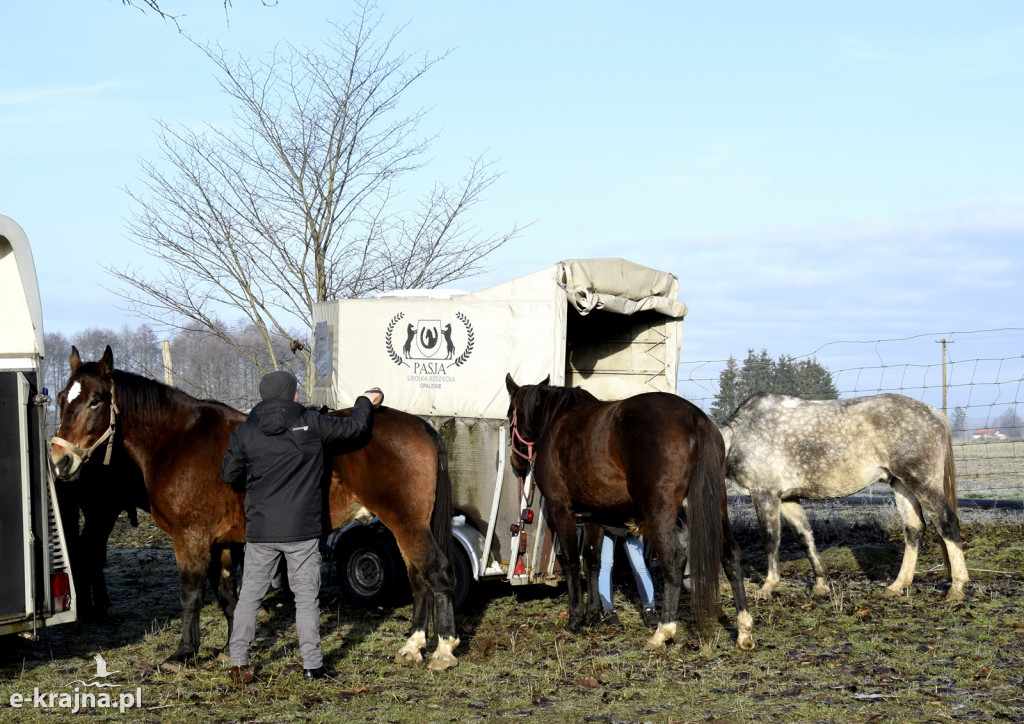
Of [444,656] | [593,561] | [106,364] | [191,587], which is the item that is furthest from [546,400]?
[106,364]

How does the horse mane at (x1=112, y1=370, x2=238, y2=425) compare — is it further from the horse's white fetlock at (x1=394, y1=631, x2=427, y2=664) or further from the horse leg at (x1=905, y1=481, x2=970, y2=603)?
the horse leg at (x1=905, y1=481, x2=970, y2=603)

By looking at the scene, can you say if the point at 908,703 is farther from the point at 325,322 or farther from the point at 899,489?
the point at 325,322

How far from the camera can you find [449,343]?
795cm

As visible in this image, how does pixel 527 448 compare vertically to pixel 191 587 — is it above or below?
above

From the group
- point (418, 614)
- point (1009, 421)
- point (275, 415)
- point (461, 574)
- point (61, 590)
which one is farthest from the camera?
point (1009, 421)

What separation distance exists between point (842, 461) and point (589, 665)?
3.62 m

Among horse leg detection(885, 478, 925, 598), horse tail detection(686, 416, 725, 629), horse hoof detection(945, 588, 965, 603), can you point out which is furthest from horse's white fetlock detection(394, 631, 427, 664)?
horse hoof detection(945, 588, 965, 603)

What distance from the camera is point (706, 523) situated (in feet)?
21.0

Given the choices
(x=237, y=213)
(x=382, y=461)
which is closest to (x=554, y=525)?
(x=382, y=461)

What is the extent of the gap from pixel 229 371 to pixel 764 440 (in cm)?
1571

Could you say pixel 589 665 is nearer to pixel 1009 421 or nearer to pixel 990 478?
pixel 990 478

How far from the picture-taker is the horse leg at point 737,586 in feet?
20.9

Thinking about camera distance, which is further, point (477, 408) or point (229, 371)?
point (229, 371)

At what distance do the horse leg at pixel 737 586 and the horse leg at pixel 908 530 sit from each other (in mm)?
2354
